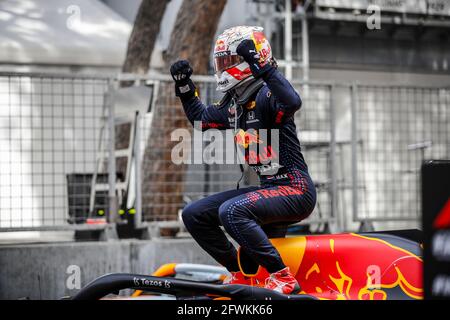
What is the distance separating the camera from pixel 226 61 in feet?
14.7

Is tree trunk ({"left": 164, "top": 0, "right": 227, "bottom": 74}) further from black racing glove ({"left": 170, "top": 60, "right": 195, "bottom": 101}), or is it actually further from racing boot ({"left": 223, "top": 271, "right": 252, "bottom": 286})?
racing boot ({"left": 223, "top": 271, "right": 252, "bottom": 286})

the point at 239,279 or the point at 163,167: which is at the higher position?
the point at 163,167

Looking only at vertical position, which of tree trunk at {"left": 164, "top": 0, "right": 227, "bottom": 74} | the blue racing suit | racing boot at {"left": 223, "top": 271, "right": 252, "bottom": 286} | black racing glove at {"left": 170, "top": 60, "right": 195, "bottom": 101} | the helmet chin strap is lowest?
racing boot at {"left": 223, "top": 271, "right": 252, "bottom": 286}

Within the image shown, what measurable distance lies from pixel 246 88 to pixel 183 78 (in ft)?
1.89

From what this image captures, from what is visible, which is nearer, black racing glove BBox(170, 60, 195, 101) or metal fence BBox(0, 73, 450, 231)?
black racing glove BBox(170, 60, 195, 101)

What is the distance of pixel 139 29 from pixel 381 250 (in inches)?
298

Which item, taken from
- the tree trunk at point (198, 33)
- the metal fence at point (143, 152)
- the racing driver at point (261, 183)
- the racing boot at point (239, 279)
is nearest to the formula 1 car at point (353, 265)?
the racing boot at point (239, 279)

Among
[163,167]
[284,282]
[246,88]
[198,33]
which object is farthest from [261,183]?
[198,33]

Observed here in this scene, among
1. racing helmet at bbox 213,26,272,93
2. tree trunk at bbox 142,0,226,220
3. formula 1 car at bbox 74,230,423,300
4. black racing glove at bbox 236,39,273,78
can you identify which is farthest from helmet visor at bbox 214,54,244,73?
tree trunk at bbox 142,0,226,220

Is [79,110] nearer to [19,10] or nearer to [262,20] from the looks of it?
[19,10]

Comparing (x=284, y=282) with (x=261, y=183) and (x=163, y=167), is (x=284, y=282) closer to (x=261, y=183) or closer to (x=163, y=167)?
(x=261, y=183)

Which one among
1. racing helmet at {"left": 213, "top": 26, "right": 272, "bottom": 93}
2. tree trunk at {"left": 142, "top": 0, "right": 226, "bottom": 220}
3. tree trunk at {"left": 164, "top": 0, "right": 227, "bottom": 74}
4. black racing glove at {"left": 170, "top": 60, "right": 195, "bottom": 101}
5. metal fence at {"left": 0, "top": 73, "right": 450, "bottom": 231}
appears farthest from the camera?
tree trunk at {"left": 164, "top": 0, "right": 227, "bottom": 74}

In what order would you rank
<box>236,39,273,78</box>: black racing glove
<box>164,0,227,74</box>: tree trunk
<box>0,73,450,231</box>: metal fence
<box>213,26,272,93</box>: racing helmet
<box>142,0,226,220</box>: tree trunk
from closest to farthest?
<box>236,39,273,78</box>: black racing glove
<box>213,26,272,93</box>: racing helmet
<box>0,73,450,231</box>: metal fence
<box>142,0,226,220</box>: tree trunk
<box>164,0,227,74</box>: tree trunk

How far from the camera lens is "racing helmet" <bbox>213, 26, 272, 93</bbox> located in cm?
444
